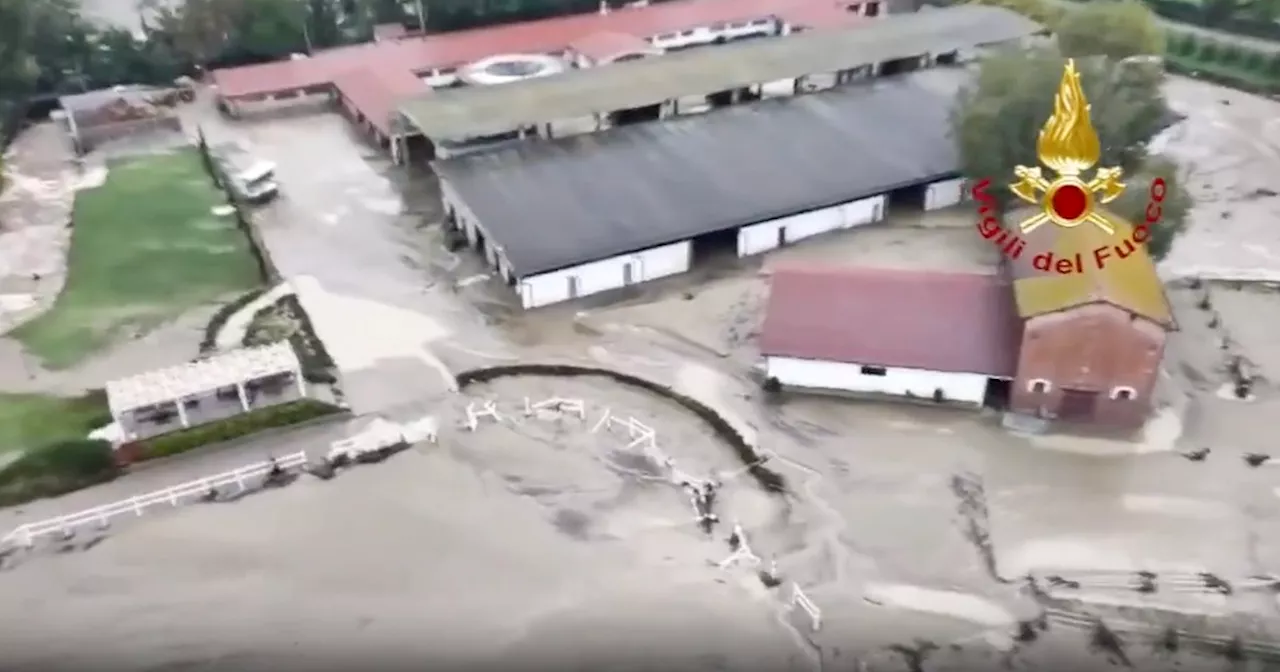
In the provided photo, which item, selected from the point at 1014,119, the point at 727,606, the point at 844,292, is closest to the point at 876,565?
the point at 727,606

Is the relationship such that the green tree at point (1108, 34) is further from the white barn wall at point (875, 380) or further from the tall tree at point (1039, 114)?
the white barn wall at point (875, 380)

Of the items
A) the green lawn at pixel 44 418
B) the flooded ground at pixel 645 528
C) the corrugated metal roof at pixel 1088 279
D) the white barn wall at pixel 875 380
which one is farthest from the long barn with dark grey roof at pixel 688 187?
the green lawn at pixel 44 418

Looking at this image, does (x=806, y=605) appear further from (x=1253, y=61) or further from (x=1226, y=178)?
(x=1253, y=61)

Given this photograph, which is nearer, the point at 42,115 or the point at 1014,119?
the point at 1014,119

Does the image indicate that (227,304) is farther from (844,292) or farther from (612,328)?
(844,292)

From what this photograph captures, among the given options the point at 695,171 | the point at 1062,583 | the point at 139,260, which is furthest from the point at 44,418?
the point at 1062,583
